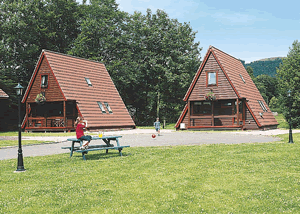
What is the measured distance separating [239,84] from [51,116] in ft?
70.8

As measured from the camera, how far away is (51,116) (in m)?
37.7

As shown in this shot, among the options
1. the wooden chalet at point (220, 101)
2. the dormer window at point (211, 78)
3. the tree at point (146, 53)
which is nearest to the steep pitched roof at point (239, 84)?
the wooden chalet at point (220, 101)

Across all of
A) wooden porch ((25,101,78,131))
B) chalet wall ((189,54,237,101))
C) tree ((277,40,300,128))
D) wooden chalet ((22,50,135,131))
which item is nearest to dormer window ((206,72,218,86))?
chalet wall ((189,54,237,101))

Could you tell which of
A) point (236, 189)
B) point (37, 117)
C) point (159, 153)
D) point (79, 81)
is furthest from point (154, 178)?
point (37, 117)

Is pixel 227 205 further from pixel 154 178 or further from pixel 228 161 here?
pixel 228 161

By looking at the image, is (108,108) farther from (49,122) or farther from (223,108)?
(223,108)

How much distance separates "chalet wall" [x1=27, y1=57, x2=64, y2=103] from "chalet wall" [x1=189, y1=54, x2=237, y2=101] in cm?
1459

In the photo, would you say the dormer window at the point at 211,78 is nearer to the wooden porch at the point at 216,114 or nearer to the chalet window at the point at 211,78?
the chalet window at the point at 211,78

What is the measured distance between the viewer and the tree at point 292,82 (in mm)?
38331

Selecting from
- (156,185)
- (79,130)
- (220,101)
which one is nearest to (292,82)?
(220,101)

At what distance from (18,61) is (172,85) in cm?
2374

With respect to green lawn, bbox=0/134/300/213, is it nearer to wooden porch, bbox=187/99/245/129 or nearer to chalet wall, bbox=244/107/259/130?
chalet wall, bbox=244/107/259/130

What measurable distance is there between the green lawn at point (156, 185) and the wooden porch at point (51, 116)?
2341 cm

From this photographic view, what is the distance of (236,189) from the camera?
7820 millimetres
